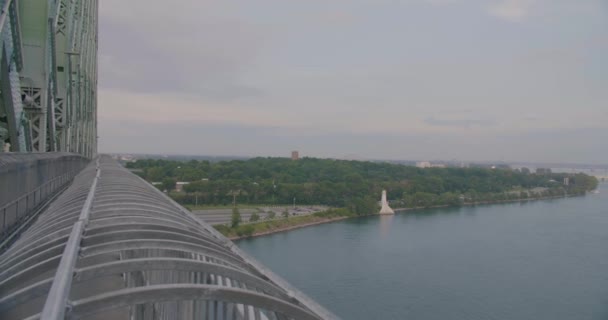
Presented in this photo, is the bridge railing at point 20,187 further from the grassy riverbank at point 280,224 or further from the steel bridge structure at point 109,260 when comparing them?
the grassy riverbank at point 280,224

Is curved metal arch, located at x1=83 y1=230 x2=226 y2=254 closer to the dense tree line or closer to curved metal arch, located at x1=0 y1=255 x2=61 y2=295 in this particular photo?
curved metal arch, located at x1=0 y1=255 x2=61 y2=295

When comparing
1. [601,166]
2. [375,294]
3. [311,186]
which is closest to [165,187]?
[311,186]

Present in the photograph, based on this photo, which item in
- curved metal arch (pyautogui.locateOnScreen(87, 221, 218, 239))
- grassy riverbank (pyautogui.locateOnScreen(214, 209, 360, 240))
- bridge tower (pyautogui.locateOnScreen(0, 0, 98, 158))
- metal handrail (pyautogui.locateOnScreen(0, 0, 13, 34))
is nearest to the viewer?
curved metal arch (pyautogui.locateOnScreen(87, 221, 218, 239))

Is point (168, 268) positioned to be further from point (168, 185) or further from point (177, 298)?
point (168, 185)

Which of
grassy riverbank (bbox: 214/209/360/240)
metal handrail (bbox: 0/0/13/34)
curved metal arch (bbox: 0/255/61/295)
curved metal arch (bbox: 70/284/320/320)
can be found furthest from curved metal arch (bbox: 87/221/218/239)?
grassy riverbank (bbox: 214/209/360/240)

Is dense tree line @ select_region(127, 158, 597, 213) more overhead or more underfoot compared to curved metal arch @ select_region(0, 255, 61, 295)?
more underfoot

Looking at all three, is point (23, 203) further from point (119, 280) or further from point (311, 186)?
point (311, 186)
